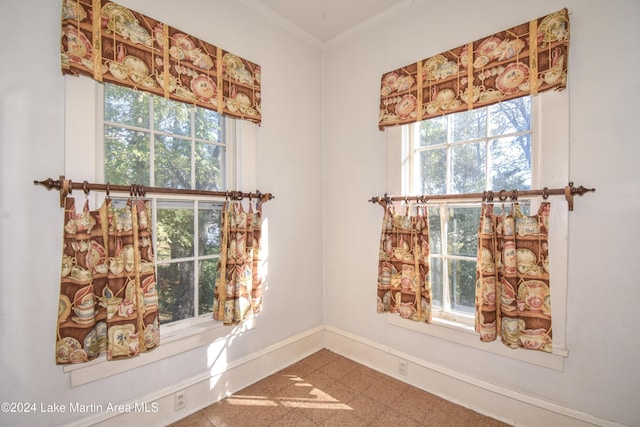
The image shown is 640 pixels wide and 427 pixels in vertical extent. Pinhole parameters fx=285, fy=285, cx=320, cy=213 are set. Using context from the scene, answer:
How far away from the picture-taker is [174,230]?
1.86 meters

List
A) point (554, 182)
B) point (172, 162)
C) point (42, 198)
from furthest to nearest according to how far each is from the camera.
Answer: point (172, 162), point (554, 182), point (42, 198)

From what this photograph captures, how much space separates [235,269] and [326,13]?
2.14 m

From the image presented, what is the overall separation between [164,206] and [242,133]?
0.76m

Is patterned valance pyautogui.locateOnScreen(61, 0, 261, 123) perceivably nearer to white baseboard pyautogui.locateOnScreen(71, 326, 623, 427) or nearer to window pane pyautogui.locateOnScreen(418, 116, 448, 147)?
window pane pyautogui.locateOnScreen(418, 116, 448, 147)

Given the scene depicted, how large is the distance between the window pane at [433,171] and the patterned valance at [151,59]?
1.36 m

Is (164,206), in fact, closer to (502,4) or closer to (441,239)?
(441,239)

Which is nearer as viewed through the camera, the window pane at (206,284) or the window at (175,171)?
the window at (175,171)

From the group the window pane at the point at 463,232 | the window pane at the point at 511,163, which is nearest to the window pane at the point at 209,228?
the window pane at the point at 463,232

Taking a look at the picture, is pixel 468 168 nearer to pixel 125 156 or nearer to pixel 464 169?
pixel 464 169

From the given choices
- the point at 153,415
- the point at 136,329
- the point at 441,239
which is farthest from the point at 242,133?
the point at 153,415

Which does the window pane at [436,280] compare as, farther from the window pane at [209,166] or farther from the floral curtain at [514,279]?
the window pane at [209,166]

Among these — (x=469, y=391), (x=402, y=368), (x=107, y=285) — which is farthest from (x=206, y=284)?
(x=469, y=391)

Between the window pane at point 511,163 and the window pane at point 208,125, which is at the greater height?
the window pane at point 208,125

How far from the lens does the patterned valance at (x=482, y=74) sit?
157 cm
